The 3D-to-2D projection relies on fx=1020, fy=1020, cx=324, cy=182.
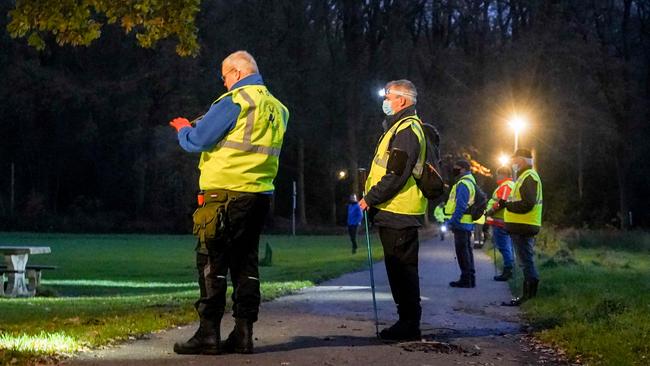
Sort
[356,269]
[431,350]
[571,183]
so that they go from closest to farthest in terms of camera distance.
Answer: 1. [431,350]
2. [356,269]
3. [571,183]

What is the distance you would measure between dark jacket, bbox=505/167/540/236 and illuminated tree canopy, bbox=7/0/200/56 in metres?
4.53

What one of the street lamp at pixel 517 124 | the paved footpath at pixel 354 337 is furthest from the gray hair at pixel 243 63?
the street lamp at pixel 517 124

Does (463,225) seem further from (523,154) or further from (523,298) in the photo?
(523,298)

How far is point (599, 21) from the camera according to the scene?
5441cm

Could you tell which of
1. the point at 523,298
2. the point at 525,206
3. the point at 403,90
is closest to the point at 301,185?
the point at 523,298

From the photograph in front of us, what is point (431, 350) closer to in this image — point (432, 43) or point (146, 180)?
point (432, 43)

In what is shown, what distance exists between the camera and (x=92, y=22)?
12.0 m

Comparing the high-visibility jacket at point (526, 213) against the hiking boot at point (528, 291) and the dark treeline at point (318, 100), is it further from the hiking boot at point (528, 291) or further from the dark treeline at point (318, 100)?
the dark treeline at point (318, 100)

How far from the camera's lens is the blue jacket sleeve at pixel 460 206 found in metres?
15.9

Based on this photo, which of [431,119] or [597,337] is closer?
[597,337]

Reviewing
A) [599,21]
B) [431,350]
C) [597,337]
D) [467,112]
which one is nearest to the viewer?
[431,350]

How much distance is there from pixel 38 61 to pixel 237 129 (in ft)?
203

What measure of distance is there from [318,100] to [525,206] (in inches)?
2323

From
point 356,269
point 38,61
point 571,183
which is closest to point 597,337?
point 356,269
